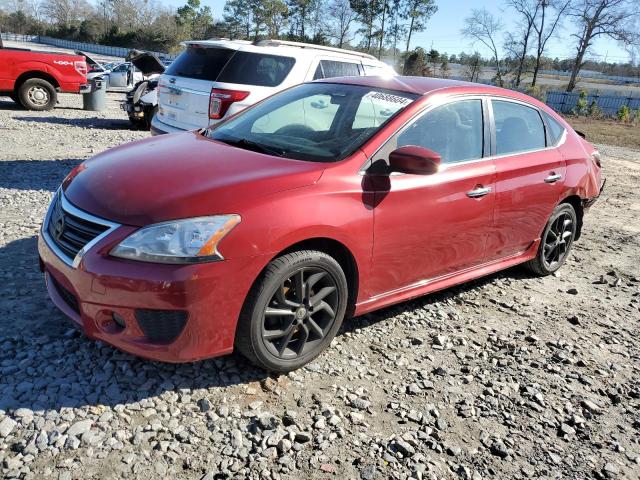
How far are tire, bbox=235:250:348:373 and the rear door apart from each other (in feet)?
5.23

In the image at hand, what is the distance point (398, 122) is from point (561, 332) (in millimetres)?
2064

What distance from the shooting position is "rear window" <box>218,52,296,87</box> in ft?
21.1

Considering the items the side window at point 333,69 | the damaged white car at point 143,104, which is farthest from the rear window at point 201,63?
the damaged white car at point 143,104

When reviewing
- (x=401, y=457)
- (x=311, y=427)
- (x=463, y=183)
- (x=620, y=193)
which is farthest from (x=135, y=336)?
(x=620, y=193)

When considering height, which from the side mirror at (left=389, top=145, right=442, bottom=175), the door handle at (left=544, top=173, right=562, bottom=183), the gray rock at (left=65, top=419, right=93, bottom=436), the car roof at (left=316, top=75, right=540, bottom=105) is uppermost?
the car roof at (left=316, top=75, right=540, bottom=105)

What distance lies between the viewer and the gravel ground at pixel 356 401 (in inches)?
95.7

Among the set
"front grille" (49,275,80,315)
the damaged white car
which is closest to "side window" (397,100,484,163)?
"front grille" (49,275,80,315)

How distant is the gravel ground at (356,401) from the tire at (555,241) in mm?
602

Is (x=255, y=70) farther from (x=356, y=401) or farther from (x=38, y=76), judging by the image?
(x=38, y=76)

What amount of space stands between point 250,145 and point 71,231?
1235 millimetres

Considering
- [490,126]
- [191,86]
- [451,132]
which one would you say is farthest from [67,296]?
[191,86]

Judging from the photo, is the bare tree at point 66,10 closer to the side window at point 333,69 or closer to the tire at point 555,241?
the side window at point 333,69

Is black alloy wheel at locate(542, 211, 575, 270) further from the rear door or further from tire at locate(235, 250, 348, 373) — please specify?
tire at locate(235, 250, 348, 373)

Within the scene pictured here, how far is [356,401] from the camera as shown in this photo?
292cm
